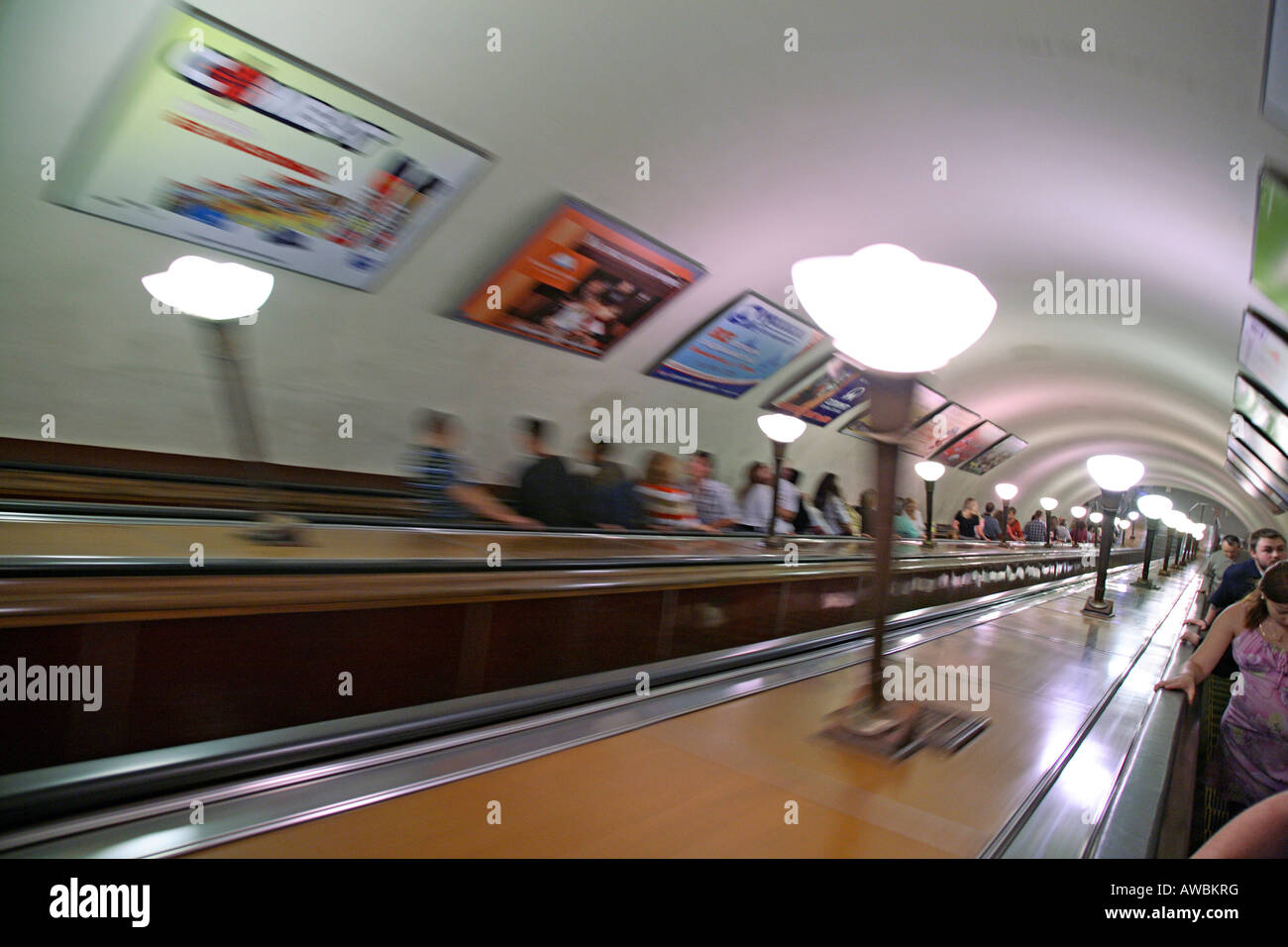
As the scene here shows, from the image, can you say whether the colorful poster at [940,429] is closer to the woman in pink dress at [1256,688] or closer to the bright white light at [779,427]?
the bright white light at [779,427]

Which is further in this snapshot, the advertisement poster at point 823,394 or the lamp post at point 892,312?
the advertisement poster at point 823,394

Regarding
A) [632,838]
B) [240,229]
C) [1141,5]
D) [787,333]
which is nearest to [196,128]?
[240,229]

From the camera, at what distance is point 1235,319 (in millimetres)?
5781

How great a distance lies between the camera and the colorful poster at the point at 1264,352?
5.42m

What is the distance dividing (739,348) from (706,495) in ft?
6.55

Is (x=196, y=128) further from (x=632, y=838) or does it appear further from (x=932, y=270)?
(x=632, y=838)

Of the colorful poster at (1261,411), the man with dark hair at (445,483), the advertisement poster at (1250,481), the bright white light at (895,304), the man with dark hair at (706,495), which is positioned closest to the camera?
the bright white light at (895,304)

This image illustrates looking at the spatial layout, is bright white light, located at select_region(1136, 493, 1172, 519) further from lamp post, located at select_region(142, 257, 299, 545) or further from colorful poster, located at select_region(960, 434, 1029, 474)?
lamp post, located at select_region(142, 257, 299, 545)

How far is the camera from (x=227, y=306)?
207cm

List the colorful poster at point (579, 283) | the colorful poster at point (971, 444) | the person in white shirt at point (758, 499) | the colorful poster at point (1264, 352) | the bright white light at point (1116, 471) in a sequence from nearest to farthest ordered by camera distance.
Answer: the bright white light at point (1116, 471), the colorful poster at point (579, 283), the colorful poster at point (1264, 352), the person in white shirt at point (758, 499), the colorful poster at point (971, 444)

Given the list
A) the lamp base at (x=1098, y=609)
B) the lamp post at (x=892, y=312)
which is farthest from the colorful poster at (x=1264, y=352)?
the lamp post at (x=892, y=312)

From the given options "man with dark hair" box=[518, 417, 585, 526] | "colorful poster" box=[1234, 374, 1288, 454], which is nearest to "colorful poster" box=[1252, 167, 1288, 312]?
"colorful poster" box=[1234, 374, 1288, 454]

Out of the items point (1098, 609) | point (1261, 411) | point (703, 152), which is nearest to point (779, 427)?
point (703, 152)

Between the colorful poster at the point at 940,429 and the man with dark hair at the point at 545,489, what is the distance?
28.3 feet
